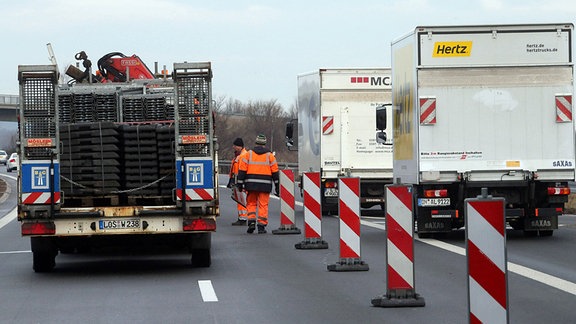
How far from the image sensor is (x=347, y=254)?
46.4 feet

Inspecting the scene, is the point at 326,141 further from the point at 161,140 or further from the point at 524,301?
the point at 524,301

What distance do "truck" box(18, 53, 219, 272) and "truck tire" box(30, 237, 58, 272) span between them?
13 millimetres

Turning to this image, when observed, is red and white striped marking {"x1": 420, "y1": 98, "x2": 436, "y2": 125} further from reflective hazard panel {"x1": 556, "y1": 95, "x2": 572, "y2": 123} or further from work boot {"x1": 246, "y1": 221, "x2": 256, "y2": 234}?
work boot {"x1": 246, "y1": 221, "x2": 256, "y2": 234}

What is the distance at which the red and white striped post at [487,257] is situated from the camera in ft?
24.1

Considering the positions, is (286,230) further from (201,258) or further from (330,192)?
(201,258)

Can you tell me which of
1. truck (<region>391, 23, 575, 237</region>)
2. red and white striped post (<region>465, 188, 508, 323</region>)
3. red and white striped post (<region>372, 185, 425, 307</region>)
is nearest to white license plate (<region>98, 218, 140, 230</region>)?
red and white striped post (<region>372, 185, 425, 307</region>)

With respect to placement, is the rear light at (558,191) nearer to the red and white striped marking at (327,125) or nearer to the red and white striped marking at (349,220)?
the red and white striped marking at (349,220)

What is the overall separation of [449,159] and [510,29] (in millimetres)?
2344

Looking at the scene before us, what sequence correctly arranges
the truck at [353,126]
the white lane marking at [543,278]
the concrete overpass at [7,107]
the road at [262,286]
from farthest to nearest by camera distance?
the concrete overpass at [7,107], the truck at [353,126], the white lane marking at [543,278], the road at [262,286]

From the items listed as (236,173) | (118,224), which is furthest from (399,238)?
(236,173)

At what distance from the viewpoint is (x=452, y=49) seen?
1841 centimetres

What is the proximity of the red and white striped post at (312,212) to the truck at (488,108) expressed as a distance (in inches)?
72.0

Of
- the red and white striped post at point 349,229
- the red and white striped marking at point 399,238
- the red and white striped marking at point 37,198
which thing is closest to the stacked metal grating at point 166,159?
the red and white striped marking at point 37,198

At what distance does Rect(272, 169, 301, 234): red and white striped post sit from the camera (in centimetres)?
2080
